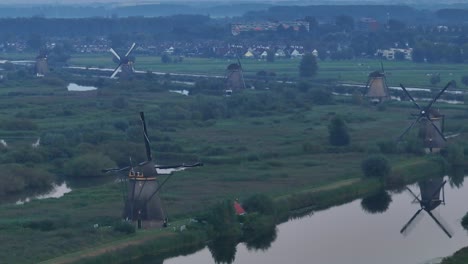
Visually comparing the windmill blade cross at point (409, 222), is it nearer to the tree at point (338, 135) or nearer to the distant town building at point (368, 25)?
the tree at point (338, 135)

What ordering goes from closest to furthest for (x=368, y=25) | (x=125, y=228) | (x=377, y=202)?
1. (x=125, y=228)
2. (x=377, y=202)
3. (x=368, y=25)

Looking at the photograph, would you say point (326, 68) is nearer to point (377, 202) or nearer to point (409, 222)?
point (377, 202)

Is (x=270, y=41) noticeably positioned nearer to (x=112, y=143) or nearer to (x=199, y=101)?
(x=199, y=101)

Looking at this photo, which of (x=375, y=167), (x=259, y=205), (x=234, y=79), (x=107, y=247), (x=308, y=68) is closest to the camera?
(x=107, y=247)

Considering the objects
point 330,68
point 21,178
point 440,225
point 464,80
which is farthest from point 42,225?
point 330,68

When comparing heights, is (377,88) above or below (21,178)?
below

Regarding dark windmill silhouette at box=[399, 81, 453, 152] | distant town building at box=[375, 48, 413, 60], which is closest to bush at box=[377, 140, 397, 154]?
dark windmill silhouette at box=[399, 81, 453, 152]

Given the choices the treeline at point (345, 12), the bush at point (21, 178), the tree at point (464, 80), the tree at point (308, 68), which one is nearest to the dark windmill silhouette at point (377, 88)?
the tree at point (464, 80)
